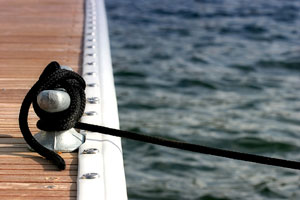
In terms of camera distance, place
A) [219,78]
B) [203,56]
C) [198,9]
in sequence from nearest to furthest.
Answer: [219,78], [203,56], [198,9]

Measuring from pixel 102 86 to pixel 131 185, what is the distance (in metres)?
2.27

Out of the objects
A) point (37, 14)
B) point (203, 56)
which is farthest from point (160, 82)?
point (37, 14)

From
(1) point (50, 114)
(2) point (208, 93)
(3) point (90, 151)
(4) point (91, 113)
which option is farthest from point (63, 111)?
(2) point (208, 93)

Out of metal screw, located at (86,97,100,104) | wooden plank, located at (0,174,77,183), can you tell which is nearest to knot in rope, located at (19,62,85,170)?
wooden plank, located at (0,174,77,183)

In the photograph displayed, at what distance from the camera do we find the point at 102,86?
2.79 metres

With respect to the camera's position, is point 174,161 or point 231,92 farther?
point 231,92

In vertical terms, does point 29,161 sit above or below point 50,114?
below

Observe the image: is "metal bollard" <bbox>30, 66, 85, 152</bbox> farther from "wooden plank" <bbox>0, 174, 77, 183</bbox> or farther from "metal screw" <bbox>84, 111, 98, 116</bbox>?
"metal screw" <bbox>84, 111, 98, 116</bbox>

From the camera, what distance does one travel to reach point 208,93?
718 cm

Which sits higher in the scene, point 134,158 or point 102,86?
point 102,86

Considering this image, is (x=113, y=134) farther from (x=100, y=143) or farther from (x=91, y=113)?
(x=91, y=113)

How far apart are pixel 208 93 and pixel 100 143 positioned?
513cm

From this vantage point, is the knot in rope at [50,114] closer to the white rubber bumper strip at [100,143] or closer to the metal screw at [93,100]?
the white rubber bumper strip at [100,143]

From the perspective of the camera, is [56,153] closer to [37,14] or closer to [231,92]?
[37,14]
